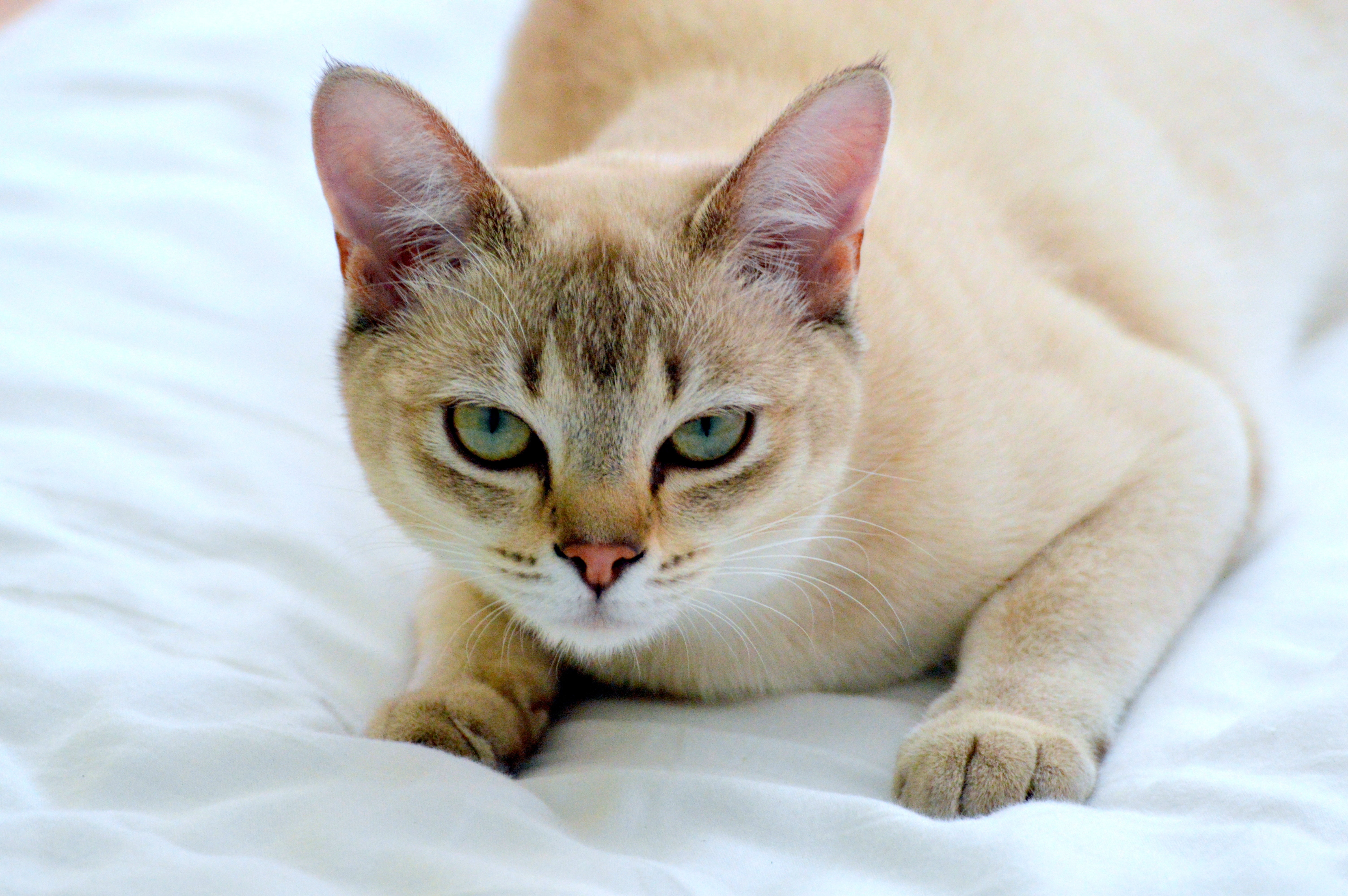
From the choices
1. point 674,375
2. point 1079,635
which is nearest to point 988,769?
point 1079,635

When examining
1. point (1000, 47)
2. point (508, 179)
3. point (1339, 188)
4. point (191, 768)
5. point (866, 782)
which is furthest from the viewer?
point (1339, 188)

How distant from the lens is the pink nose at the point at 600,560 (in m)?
1.34

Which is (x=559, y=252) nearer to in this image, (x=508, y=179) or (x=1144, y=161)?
(x=508, y=179)

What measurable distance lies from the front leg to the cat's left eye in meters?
0.41

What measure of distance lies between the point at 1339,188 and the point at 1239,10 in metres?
0.47

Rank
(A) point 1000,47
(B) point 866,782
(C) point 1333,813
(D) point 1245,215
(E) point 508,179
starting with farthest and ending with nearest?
(D) point 1245,215 → (A) point 1000,47 → (E) point 508,179 → (B) point 866,782 → (C) point 1333,813

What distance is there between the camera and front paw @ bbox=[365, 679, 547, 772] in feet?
4.96

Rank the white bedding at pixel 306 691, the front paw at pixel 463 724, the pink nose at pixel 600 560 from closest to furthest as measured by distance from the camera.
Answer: the white bedding at pixel 306 691 < the pink nose at pixel 600 560 < the front paw at pixel 463 724

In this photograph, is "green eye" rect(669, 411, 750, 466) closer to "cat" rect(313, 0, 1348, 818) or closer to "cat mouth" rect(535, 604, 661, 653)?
→ "cat" rect(313, 0, 1348, 818)

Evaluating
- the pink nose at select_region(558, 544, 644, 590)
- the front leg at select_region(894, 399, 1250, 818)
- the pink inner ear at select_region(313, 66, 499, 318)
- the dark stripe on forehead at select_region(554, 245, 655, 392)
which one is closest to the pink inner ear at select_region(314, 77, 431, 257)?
the pink inner ear at select_region(313, 66, 499, 318)

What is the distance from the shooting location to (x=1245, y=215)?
254 centimetres

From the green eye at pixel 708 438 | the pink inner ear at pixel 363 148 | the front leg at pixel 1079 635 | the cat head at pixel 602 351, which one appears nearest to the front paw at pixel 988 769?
the front leg at pixel 1079 635

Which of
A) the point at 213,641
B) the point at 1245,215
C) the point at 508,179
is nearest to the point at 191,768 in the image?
the point at 213,641

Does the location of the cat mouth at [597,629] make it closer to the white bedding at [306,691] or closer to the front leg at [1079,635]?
the white bedding at [306,691]
